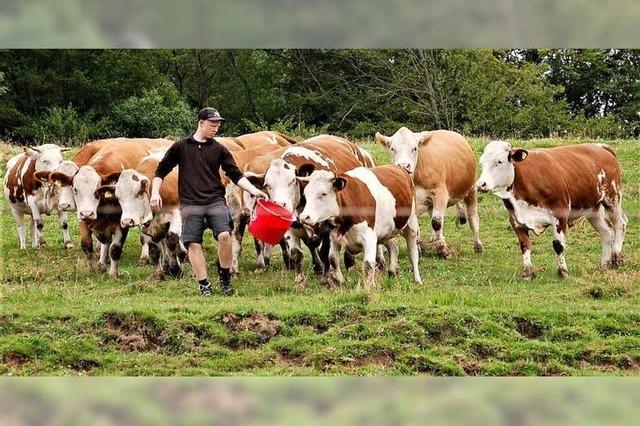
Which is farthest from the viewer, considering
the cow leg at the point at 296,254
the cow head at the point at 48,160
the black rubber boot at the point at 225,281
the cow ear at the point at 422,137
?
the cow head at the point at 48,160

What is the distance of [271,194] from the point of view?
907 cm

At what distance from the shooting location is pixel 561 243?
980 centimetres

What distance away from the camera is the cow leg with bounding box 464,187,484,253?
11.3 m

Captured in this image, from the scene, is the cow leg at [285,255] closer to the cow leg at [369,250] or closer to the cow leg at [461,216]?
the cow leg at [369,250]

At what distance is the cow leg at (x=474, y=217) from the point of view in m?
11.3

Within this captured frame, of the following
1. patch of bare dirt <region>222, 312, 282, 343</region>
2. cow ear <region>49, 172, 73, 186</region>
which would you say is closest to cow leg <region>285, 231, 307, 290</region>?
patch of bare dirt <region>222, 312, 282, 343</region>

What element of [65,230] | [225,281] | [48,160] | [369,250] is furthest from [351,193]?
[65,230]

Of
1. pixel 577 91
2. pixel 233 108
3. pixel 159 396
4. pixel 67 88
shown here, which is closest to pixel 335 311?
pixel 233 108

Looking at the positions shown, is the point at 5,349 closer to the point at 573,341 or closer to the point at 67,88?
the point at 67,88

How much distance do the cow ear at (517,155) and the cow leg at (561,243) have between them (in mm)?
835

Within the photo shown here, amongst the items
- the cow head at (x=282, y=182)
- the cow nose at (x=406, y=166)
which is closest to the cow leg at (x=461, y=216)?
the cow nose at (x=406, y=166)

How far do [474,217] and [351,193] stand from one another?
3.25 metres

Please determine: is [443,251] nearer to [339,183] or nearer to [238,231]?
[238,231]

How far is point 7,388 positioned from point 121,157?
9.48m
